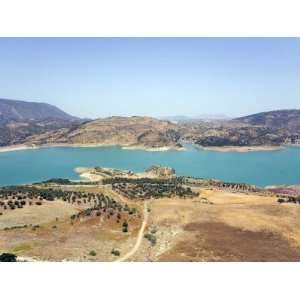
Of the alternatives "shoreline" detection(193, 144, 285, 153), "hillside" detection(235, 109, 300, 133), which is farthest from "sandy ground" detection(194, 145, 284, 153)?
"hillside" detection(235, 109, 300, 133)

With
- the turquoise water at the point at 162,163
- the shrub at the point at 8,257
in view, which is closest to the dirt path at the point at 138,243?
the shrub at the point at 8,257

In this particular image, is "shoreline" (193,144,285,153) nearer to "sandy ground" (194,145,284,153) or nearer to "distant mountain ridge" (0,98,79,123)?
"sandy ground" (194,145,284,153)

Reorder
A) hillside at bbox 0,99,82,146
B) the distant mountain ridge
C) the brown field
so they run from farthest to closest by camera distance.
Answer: the distant mountain ridge, hillside at bbox 0,99,82,146, the brown field

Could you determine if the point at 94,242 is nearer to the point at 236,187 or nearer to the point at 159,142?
the point at 236,187

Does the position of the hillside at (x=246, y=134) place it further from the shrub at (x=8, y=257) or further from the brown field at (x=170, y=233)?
the shrub at (x=8, y=257)

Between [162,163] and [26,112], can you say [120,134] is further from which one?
[26,112]

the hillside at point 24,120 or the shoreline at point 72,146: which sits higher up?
the hillside at point 24,120

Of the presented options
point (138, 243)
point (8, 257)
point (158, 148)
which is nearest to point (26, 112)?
point (158, 148)
